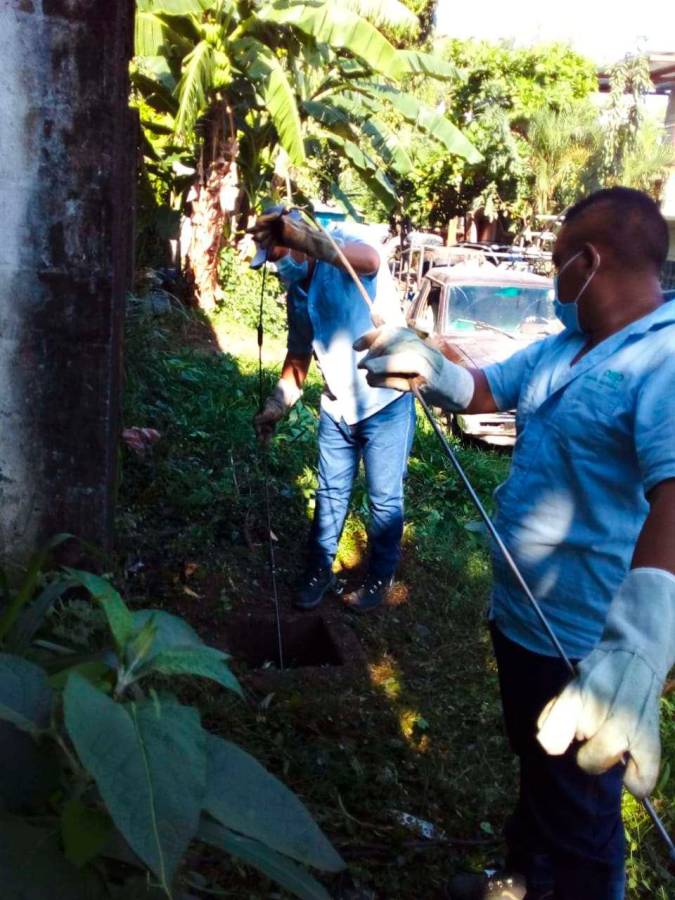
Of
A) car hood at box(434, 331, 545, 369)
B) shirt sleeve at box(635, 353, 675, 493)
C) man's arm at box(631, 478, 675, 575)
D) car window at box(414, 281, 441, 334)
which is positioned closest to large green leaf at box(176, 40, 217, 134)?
car window at box(414, 281, 441, 334)

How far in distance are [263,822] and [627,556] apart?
127 cm

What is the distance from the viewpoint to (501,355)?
29.7ft

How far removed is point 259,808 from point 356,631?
3.09m

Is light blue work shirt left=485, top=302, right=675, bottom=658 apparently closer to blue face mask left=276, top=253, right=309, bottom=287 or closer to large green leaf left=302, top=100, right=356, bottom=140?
blue face mask left=276, top=253, right=309, bottom=287

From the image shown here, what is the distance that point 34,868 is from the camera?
50.2 inches

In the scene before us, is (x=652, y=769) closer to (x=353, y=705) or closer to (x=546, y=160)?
(x=353, y=705)

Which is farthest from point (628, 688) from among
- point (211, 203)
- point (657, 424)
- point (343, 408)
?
point (211, 203)

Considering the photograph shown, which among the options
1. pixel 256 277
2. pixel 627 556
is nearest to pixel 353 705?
pixel 627 556

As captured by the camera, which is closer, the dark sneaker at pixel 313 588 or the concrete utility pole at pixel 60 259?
the concrete utility pole at pixel 60 259

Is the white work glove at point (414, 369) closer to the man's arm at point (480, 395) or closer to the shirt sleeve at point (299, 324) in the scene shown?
the man's arm at point (480, 395)

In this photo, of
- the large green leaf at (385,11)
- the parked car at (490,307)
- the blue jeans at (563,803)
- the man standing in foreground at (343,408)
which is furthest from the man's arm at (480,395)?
the large green leaf at (385,11)

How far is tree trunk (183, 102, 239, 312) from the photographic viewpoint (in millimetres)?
12047

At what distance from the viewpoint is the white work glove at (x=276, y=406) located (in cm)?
462

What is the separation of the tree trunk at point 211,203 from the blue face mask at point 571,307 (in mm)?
10370
